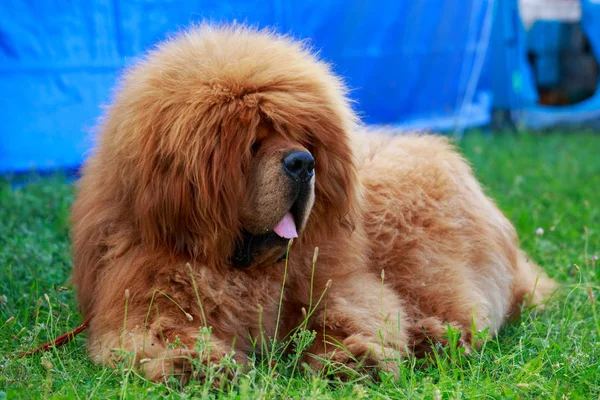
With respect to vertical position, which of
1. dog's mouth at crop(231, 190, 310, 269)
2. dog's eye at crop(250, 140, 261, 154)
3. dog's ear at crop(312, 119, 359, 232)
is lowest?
dog's mouth at crop(231, 190, 310, 269)

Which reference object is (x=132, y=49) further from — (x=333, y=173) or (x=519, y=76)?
(x=519, y=76)

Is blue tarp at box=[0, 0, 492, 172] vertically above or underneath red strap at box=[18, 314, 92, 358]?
above

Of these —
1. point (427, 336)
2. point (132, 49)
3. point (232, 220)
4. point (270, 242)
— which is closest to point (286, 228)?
point (270, 242)

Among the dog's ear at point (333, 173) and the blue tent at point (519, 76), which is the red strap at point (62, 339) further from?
the blue tent at point (519, 76)

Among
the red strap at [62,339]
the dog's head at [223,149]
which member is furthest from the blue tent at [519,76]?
the red strap at [62,339]

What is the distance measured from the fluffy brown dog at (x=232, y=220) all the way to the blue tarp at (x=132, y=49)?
6.89 feet

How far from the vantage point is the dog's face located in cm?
249

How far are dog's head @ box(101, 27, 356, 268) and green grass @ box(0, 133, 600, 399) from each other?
47 centimetres

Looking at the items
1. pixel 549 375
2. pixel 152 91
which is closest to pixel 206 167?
pixel 152 91

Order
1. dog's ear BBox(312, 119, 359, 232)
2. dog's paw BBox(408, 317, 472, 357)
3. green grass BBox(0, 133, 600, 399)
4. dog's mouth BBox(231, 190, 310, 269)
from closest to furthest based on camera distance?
green grass BBox(0, 133, 600, 399) → dog's mouth BBox(231, 190, 310, 269) → dog's ear BBox(312, 119, 359, 232) → dog's paw BBox(408, 317, 472, 357)

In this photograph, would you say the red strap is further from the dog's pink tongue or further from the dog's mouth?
the dog's pink tongue

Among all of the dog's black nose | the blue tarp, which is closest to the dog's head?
the dog's black nose

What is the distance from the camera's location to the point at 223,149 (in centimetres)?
250

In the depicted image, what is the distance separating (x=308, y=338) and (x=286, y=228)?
384mm
